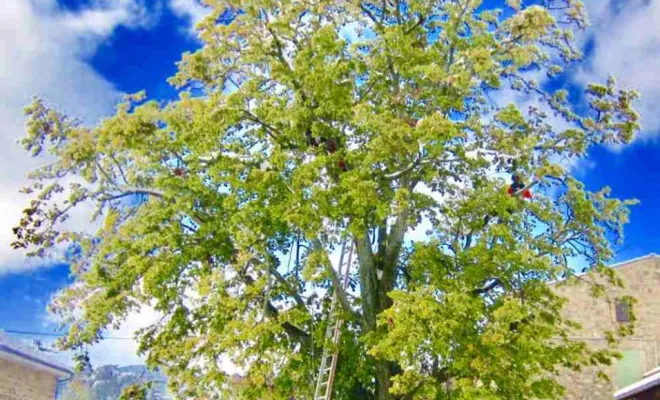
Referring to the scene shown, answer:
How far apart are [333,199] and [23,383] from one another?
38.7ft

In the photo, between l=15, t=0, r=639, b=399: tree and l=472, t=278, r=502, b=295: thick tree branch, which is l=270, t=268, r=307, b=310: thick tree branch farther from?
l=472, t=278, r=502, b=295: thick tree branch

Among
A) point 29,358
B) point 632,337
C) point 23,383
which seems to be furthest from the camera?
point 632,337

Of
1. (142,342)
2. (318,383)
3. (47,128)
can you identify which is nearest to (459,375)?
(318,383)

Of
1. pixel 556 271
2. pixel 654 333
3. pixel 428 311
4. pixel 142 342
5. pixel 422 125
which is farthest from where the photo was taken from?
pixel 654 333

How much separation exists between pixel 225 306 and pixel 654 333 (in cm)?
1911

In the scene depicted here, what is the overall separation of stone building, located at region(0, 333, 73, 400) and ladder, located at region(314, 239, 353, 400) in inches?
347

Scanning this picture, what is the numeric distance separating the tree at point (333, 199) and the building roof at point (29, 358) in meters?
4.53

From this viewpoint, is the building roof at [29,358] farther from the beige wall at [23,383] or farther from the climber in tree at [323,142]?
the climber in tree at [323,142]

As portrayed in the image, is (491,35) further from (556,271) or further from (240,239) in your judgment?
(240,239)

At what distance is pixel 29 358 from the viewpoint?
19.2 meters

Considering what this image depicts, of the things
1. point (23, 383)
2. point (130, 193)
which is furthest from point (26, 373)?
point (130, 193)

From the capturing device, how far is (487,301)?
1509 centimetres

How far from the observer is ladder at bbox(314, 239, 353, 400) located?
14297 millimetres

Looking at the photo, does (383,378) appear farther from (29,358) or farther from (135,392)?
(29,358)
